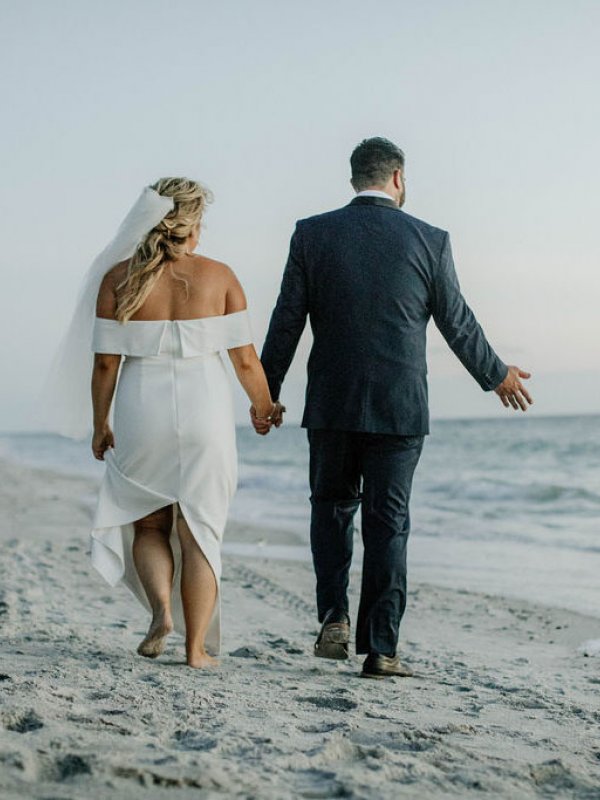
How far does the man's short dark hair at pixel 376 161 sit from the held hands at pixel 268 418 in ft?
3.14

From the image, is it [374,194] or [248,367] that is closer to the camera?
[248,367]

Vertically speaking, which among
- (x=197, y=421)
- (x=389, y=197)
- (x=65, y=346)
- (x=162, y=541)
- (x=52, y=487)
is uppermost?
(x=389, y=197)

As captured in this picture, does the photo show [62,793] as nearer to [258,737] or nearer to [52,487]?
[258,737]

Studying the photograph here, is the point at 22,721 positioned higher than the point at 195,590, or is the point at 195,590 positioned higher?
the point at 195,590

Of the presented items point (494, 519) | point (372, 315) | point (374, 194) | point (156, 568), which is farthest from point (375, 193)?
point (494, 519)

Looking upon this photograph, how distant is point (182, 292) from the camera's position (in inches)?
153

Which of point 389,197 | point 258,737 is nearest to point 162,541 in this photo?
point 258,737

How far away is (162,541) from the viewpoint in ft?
13.4

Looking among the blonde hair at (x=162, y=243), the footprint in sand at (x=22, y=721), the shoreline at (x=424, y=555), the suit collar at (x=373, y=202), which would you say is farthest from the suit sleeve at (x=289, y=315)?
the shoreline at (x=424, y=555)

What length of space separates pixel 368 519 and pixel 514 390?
0.81 meters

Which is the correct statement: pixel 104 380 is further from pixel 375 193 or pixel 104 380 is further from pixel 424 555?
pixel 424 555

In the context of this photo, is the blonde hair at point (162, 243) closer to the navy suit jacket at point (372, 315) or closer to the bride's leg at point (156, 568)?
the navy suit jacket at point (372, 315)

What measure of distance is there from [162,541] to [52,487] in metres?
13.2

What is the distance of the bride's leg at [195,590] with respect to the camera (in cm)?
396
